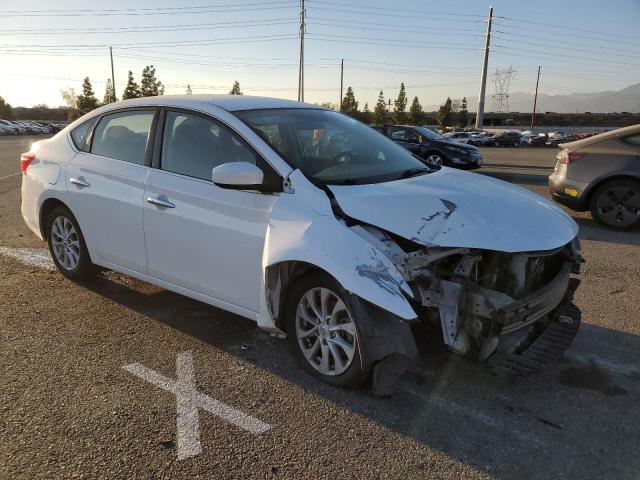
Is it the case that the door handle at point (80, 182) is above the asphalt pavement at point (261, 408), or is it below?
above

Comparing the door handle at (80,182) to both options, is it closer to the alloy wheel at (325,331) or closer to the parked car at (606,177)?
the alloy wheel at (325,331)

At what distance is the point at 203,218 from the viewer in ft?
11.7

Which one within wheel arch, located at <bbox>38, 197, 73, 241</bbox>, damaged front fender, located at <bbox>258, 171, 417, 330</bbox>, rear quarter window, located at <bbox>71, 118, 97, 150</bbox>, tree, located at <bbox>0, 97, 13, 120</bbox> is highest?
rear quarter window, located at <bbox>71, 118, 97, 150</bbox>

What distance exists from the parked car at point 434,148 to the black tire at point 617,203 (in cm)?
794

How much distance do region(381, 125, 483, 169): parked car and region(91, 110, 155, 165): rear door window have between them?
462 inches

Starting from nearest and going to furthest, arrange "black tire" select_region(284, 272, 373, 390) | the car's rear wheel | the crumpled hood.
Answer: the crumpled hood, "black tire" select_region(284, 272, 373, 390), the car's rear wheel

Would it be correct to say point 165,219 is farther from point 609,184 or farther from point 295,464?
point 609,184

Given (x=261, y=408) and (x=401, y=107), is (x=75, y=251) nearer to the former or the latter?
(x=261, y=408)

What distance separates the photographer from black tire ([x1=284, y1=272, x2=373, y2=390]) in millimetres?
3001

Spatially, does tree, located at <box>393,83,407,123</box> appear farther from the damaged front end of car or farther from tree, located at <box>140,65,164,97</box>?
the damaged front end of car

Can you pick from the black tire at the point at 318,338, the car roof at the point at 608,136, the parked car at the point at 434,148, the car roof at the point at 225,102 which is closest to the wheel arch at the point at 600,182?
the car roof at the point at 608,136

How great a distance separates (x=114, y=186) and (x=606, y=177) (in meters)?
6.59

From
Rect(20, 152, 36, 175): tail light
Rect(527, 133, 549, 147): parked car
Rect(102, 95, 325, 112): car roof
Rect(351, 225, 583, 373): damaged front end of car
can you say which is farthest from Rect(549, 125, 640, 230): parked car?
Rect(527, 133, 549, 147): parked car

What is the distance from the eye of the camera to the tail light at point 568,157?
777 cm
